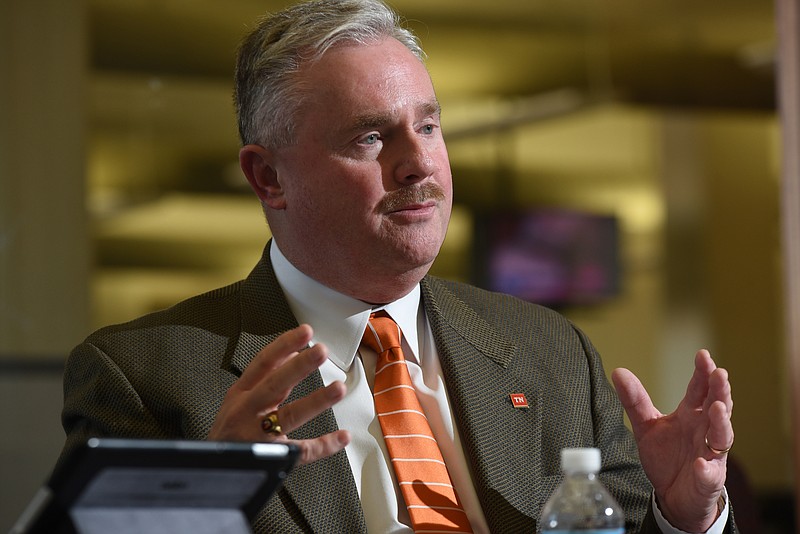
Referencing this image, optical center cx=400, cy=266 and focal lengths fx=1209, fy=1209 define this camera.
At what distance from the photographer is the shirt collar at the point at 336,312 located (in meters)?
1.64

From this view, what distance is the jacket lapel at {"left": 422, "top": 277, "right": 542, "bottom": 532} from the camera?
155 centimetres

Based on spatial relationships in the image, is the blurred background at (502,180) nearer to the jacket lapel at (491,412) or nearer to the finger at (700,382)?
the jacket lapel at (491,412)

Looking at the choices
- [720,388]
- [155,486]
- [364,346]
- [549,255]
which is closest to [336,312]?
[364,346]

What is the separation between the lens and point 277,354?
120 centimetres

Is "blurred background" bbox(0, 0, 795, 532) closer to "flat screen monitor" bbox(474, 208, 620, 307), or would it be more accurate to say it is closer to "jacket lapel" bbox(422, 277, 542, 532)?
"flat screen monitor" bbox(474, 208, 620, 307)

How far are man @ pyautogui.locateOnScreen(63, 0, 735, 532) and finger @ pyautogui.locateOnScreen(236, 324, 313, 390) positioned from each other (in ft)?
0.86

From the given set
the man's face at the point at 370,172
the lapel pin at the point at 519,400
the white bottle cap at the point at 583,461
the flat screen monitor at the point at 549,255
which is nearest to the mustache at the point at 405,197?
the man's face at the point at 370,172

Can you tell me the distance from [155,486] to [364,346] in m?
0.68

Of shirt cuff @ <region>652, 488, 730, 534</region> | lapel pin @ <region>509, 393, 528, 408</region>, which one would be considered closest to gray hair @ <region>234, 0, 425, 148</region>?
lapel pin @ <region>509, 393, 528, 408</region>

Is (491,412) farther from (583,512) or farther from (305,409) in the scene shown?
(305,409)

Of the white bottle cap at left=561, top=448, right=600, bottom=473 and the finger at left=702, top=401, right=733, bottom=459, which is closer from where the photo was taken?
the white bottle cap at left=561, top=448, right=600, bottom=473

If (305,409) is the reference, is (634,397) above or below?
below

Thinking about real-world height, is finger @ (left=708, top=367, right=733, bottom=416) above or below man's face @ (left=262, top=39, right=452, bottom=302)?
below

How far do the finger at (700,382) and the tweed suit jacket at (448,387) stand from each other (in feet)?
0.55
